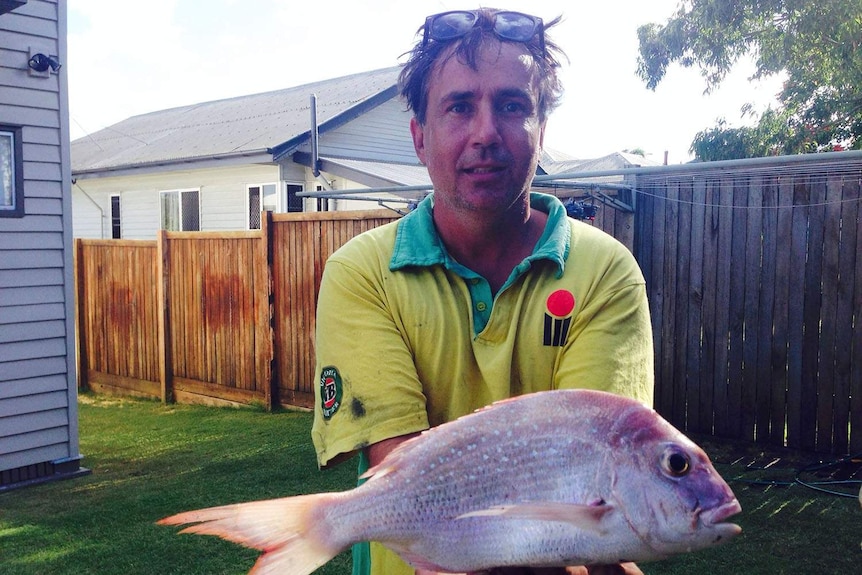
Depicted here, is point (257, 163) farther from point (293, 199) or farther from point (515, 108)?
point (515, 108)

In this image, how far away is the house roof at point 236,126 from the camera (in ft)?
58.1

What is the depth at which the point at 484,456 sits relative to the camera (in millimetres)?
1619

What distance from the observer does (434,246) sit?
7.08 feet

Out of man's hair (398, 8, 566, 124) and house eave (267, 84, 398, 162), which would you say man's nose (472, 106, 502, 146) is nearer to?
man's hair (398, 8, 566, 124)

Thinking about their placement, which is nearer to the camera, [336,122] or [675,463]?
[675,463]

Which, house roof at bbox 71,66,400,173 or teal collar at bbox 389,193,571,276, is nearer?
teal collar at bbox 389,193,571,276

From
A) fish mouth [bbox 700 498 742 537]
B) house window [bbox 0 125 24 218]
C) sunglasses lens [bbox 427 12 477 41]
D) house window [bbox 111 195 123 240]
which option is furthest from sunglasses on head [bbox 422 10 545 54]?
house window [bbox 111 195 123 240]

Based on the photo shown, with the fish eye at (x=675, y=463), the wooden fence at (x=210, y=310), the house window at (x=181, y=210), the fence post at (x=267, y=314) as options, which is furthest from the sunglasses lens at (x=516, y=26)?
the house window at (x=181, y=210)

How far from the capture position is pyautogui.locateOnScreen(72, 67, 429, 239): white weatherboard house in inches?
656

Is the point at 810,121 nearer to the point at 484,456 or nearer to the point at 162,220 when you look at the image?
the point at 162,220

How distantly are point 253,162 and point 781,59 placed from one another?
38.2 ft

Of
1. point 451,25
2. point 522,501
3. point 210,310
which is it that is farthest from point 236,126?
point 522,501

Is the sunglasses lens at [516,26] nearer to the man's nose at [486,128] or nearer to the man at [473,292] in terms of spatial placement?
the man at [473,292]

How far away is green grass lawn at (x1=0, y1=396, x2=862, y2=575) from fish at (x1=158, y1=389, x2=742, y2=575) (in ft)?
12.3
